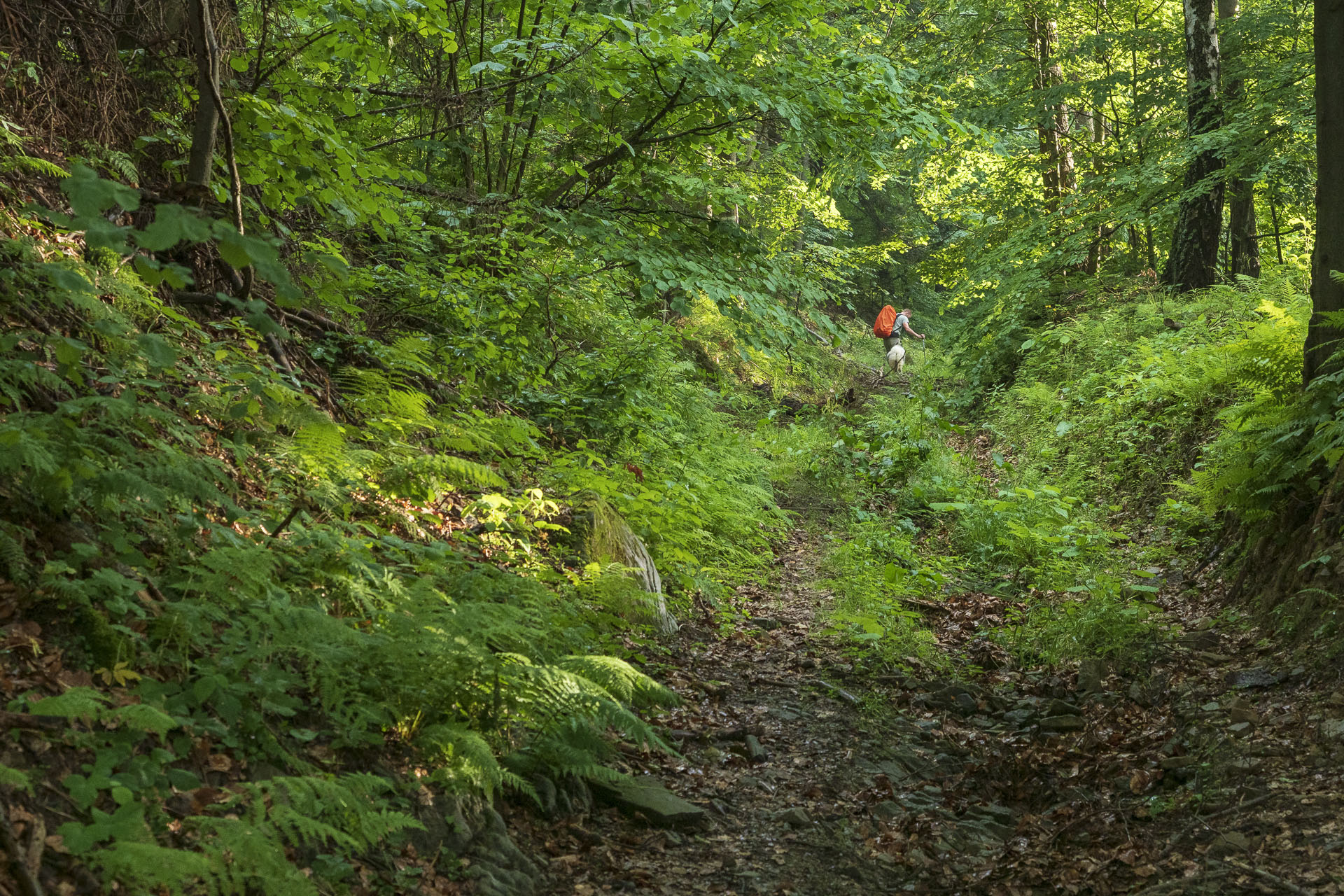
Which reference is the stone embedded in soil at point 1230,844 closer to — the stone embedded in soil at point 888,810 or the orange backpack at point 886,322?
the stone embedded in soil at point 888,810

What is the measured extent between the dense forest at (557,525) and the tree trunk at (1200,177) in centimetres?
23

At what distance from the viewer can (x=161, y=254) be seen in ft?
16.8

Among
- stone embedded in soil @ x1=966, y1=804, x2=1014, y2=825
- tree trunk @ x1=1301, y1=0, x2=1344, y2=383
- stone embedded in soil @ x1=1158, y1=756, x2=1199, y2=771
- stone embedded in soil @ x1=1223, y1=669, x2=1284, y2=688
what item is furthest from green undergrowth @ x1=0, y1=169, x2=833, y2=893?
tree trunk @ x1=1301, y1=0, x2=1344, y2=383

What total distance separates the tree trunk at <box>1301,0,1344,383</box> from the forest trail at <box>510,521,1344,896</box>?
6.77ft

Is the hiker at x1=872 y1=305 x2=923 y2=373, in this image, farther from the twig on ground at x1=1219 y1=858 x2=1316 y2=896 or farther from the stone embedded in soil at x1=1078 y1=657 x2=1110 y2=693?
the twig on ground at x1=1219 y1=858 x2=1316 y2=896

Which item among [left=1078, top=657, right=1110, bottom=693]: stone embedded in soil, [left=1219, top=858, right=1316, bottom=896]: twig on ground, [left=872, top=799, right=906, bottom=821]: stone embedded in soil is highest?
[left=1219, top=858, right=1316, bottom=896]: twig on ground

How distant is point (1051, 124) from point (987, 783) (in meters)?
14.0

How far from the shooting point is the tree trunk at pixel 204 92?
397 cm

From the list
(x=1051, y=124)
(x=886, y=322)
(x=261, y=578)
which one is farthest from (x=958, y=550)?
(x=886, y=322)

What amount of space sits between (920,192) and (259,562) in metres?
22.3

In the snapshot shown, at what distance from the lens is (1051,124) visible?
15.3m

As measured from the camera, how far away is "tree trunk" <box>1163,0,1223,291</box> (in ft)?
37.6

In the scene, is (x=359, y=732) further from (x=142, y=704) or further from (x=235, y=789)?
(x=142, y=704)

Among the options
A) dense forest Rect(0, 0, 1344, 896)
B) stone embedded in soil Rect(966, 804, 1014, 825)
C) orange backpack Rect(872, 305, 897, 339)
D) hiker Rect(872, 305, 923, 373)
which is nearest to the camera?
dense forest Rect(0, 0, 1344, 896)
